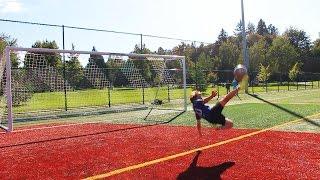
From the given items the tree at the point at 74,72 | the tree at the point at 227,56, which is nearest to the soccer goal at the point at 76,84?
the tree at the point at 74,72

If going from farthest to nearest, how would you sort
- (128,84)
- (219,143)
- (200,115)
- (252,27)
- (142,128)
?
1. (252,27)
2. (128,84)
3. (142,128)
4. (219,143)
5. (200,115)

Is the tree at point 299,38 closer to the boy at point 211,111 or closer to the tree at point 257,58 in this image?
the tree at point 257,58

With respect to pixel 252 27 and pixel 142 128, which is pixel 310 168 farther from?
pixel 252 27

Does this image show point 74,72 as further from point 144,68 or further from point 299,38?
point 299,38

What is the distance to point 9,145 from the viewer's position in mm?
10734

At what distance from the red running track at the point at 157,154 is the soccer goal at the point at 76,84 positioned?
506 cm

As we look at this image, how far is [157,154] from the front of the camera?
860 centimetres

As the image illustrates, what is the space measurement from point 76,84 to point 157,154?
57.8 ft

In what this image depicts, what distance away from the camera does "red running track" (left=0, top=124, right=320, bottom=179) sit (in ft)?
22.7

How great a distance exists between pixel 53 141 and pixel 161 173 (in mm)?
5287

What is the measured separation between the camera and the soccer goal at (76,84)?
60.2 feet

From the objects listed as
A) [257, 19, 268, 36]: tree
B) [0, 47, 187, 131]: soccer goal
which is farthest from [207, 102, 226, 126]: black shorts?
[257, 19, 268, 36]: tree

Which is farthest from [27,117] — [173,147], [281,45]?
[281,45]

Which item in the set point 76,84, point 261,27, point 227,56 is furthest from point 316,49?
point 76,84
